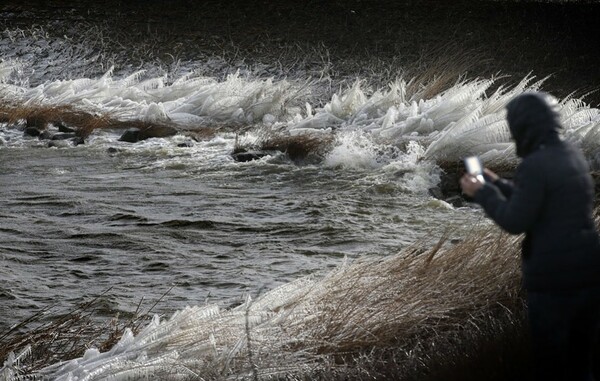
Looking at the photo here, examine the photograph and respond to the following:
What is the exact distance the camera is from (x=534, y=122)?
4.51 metres

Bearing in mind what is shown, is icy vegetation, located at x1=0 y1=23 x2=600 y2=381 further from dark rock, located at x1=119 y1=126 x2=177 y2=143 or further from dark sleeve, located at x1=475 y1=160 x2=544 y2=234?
dark sleeve, located at x1=475 y1=160 x2=544 y2=234

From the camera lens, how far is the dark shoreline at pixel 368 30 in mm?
19250

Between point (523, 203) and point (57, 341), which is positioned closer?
point (523, 203)

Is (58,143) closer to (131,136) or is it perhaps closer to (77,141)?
(77,141)

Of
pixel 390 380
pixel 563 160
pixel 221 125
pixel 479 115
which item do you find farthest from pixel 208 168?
pixel 563 160

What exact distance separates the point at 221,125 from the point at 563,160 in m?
11.4

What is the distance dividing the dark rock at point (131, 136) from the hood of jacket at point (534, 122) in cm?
1089

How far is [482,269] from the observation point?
285 inches

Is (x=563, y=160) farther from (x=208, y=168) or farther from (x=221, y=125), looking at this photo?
(x=221, y=125)

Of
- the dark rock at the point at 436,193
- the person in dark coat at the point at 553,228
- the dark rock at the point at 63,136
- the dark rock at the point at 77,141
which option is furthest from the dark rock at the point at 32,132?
the person in dark coat at the point at 553,228

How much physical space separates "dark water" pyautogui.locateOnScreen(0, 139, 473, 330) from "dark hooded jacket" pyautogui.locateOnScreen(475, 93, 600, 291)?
153 inches

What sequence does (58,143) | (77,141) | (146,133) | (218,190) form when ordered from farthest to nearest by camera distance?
(146,133) → (77,141) → (58,143) → (218,190)

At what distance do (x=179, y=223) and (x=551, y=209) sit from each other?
7220mm

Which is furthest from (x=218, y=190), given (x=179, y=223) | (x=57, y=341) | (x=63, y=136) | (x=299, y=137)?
(x=57, y=341)
